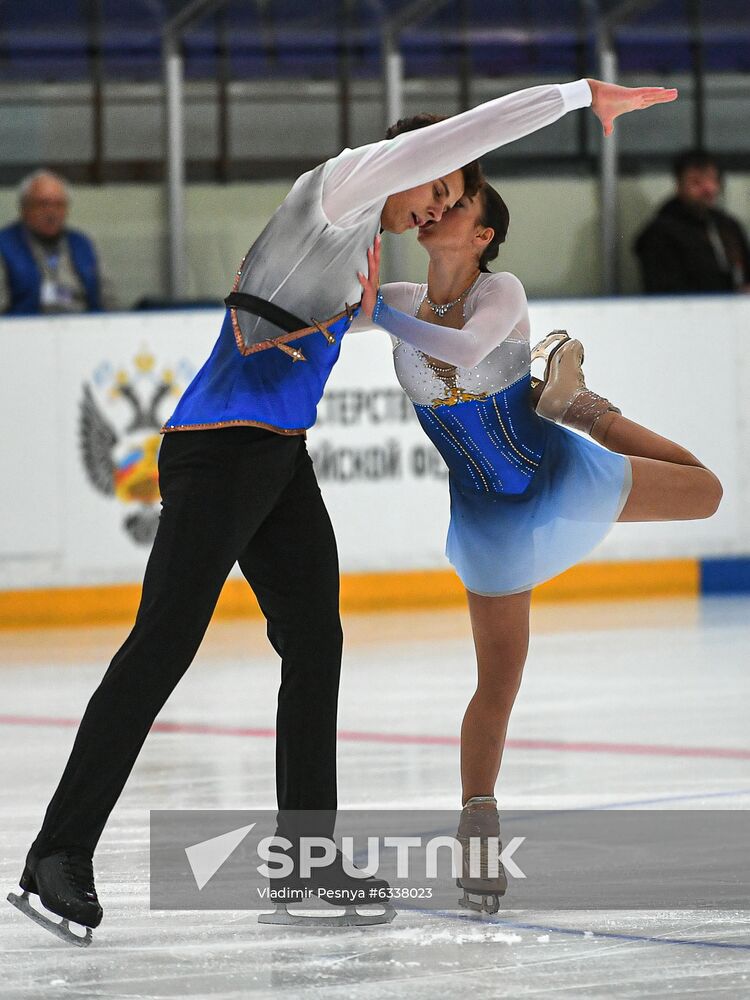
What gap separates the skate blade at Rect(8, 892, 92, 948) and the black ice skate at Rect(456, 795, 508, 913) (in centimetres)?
67

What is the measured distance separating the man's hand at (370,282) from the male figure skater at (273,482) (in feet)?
0.06

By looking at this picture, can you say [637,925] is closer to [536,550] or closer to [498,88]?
[536,550]

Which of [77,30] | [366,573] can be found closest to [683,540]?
[366,573]

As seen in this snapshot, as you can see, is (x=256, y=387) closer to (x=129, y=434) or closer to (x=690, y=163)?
(x=129, y=434)

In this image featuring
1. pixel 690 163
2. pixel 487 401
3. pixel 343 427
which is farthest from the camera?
pixel 690 163

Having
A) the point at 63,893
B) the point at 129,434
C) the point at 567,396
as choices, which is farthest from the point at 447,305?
the point at 129,434

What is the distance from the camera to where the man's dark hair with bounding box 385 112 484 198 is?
10.9 feet

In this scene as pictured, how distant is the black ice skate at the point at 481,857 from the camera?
3.31m

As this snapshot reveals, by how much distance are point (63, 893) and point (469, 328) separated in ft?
3.82

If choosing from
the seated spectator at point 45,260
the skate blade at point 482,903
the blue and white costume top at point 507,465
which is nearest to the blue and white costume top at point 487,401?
the blue and white costume top at point 507,465

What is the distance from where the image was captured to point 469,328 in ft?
11.0

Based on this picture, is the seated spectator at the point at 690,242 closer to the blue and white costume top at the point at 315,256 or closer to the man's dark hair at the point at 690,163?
the man's dark hair at the point at 690,163

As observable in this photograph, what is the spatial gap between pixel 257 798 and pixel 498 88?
6453 millimetres

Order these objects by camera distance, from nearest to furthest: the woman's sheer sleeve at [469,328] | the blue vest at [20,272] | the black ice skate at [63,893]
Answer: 1. the black ice skate at [63,893]
2. the woman's sheer sleeve at [469,328]
3. the blue vest at [20,272]
